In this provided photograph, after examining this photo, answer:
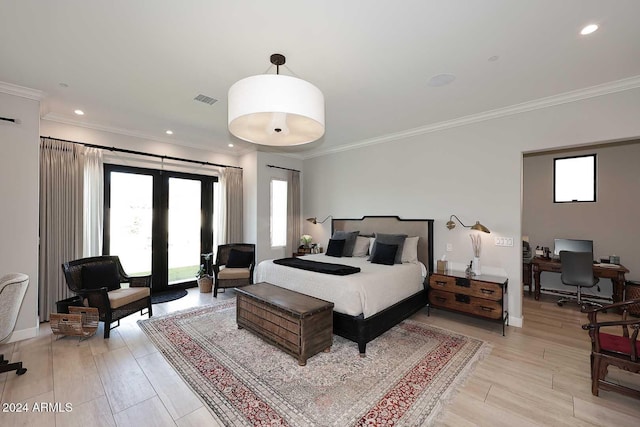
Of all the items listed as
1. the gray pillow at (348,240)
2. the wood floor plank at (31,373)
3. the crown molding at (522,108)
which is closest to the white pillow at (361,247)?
the gray pillow at (348,240)

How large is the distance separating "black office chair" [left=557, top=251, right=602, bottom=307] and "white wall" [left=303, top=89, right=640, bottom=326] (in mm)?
1519

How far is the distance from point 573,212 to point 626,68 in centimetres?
304

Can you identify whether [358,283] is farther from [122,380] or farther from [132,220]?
[132,220]

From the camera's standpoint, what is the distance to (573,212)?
487cm

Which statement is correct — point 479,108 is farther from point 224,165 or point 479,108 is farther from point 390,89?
point 224,165

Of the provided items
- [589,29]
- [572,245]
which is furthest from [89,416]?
[572,245]

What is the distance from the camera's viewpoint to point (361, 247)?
15.4ft

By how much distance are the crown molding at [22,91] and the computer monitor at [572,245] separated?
8200 millimetres

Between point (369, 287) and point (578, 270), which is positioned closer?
point (369, 287)

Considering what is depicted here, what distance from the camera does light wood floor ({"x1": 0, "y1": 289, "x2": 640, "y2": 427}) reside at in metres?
1.96

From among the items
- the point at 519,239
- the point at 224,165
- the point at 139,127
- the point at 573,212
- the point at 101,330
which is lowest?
the point at 101,330

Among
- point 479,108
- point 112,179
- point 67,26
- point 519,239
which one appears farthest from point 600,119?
point 112,179

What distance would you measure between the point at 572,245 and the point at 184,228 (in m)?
7.22

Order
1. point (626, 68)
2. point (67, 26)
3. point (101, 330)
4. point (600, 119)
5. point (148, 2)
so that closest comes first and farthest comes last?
point (148, 2) < point (67, 26) < point (626, 68) < point (600, 119) < point (101, 330)
